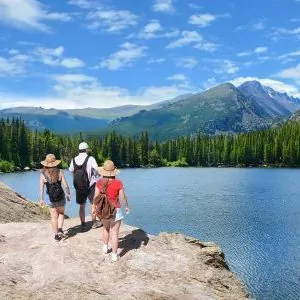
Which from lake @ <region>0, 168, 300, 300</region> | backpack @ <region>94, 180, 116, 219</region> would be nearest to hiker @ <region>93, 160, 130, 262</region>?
backpack @ <region>94, 180, 116, 219</region>

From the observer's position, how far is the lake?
107 ft

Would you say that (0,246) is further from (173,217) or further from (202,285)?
(173,217)

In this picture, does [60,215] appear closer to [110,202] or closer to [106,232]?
[106,232]

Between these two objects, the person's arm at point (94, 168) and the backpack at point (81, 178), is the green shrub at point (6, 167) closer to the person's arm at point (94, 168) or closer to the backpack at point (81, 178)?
the backpack at point (81, 178)

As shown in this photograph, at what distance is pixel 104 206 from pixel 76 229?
3522 mm

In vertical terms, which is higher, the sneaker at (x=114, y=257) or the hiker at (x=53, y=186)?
the hiker at (x=53, y=186)

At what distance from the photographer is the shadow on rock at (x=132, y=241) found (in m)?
17.0

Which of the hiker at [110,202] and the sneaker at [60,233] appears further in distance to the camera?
the sneaker at [60,233]

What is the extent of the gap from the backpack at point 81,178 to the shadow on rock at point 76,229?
1.55 meters

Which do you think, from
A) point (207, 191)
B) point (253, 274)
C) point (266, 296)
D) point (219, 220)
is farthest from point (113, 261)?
point (207, 191)

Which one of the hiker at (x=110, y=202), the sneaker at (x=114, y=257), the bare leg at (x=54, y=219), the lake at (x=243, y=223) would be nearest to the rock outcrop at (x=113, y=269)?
the sneaker at (x=114, y=257)

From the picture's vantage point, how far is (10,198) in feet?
91.0

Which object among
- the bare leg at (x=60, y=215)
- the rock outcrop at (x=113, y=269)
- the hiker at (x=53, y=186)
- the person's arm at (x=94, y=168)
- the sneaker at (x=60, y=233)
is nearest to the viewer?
the rock outcrop at (x=113, y=269)

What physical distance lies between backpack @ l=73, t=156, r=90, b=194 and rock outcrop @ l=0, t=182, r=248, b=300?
1.81m
